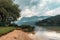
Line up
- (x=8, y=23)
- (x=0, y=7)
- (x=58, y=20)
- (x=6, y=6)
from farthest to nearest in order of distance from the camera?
(x=58, y=20) < (x=8, y=23) < (x=6, y=6) < (x=0, y=7)

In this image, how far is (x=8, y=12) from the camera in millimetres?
40188

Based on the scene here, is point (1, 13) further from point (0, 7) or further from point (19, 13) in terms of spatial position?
point (19, 13)

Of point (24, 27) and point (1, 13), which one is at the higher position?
point (1, 13)

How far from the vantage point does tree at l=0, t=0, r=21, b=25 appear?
125ft

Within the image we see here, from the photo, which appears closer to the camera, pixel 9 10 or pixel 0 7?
pixel 0 7

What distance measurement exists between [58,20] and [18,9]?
2120 centimetres

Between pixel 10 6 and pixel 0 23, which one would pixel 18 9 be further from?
pixel 0 23

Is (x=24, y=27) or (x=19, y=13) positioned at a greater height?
(x=19, y=13)

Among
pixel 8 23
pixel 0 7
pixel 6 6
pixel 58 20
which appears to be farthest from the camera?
pixel 58 20

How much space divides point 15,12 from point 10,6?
2.37 metres

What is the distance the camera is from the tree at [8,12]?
38.1 metres

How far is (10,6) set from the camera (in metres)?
40.9

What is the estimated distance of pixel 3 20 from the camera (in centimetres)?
4141

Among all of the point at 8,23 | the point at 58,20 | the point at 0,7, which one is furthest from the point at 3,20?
the point at 58,20
